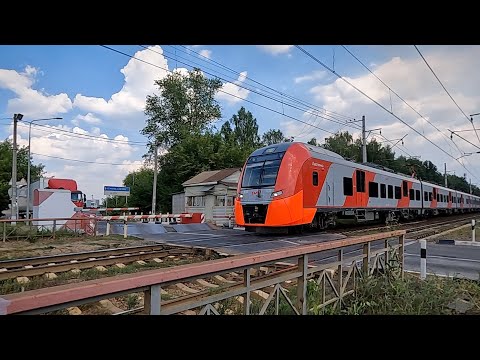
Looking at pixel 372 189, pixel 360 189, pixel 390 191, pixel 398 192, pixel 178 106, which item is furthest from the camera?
pixel 178 106

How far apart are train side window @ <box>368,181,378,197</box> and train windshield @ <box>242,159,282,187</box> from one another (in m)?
5.60

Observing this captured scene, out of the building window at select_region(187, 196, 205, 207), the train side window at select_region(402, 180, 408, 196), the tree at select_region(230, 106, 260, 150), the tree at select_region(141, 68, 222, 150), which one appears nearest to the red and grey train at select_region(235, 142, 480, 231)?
the train side window at select_region(402, 180, 408, 196)

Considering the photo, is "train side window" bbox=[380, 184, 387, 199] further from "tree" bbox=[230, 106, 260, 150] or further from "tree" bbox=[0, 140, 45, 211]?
"tree" bbox=[230, 106, 260, 150]

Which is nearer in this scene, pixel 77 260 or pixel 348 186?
pixel 77 260

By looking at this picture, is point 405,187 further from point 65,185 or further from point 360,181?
point 65,185

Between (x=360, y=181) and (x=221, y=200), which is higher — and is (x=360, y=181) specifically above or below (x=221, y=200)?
above

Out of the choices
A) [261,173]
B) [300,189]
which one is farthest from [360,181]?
[261,173]

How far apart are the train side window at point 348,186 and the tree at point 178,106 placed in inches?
728

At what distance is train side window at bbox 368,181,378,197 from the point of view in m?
14.7

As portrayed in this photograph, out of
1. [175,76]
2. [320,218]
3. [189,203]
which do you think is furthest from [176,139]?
[320,218]

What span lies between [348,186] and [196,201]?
1192 cm

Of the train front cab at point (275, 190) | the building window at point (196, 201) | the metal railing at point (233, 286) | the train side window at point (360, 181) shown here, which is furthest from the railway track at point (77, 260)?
the building window at point (196, 201)

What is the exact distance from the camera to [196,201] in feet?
75.7
